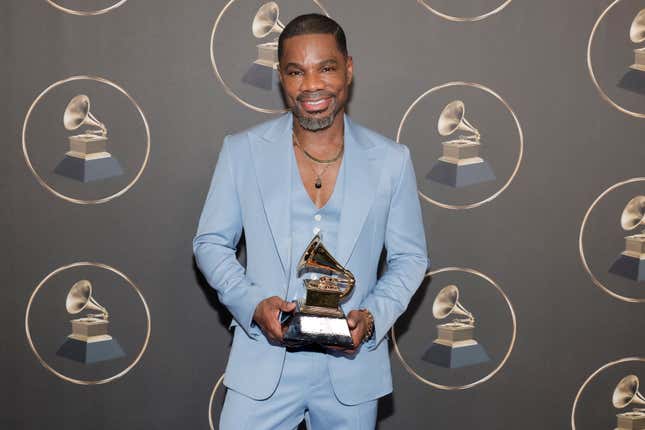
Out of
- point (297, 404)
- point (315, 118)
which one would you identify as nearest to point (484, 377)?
point (297, 404)

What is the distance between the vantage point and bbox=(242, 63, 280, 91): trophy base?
252 cm

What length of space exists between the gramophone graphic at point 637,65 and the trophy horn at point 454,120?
48cm

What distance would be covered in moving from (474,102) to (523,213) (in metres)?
0.38

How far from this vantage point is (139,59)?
249 centimetres

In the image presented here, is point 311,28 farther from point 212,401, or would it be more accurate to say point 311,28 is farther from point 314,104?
point 212,401

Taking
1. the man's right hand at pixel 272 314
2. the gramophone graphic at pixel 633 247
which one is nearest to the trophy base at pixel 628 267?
the gramophone graphic at pixel 633 247

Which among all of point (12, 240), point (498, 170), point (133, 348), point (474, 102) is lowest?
point (133, 348)

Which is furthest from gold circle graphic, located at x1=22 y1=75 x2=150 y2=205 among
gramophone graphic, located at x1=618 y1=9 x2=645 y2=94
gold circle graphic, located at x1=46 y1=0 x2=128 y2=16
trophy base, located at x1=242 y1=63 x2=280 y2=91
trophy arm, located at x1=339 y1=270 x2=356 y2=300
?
gramophone graphic, located at x1=618 y1=9 x2=645 y2=94

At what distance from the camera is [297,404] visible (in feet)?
6.62

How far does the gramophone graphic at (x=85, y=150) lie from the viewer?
2506mm

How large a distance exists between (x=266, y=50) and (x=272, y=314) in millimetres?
926

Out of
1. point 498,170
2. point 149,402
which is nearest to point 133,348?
point 149,402

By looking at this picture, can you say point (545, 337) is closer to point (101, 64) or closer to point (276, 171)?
point (276, 171)

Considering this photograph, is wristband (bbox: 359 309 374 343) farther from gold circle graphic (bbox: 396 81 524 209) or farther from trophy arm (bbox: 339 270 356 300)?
gold circle graphic (bbox: 396 81 524 209)
